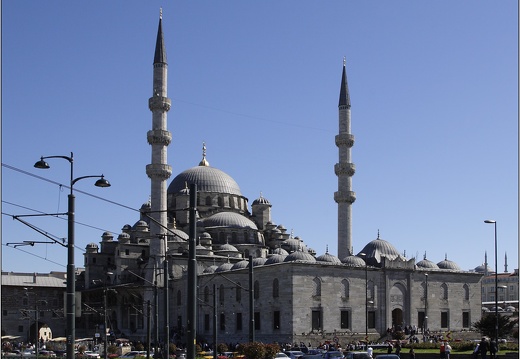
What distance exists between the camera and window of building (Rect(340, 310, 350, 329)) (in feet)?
183

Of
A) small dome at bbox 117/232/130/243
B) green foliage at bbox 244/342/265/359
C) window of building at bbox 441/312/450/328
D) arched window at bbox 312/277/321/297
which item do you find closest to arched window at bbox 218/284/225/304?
arched window at bbox 312/277/321/297

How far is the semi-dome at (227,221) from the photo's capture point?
240 ft

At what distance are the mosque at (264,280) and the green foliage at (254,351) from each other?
52.8ft

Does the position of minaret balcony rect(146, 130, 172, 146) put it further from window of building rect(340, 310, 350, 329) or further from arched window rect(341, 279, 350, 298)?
window of building rect(340, 310, 350, 329)

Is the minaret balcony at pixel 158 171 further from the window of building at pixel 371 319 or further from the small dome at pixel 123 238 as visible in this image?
the window of building at pixel 371 319

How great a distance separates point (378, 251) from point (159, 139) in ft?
62.7

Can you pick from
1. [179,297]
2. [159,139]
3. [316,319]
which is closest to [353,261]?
[316,319]

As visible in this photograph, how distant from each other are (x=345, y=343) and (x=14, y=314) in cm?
3436

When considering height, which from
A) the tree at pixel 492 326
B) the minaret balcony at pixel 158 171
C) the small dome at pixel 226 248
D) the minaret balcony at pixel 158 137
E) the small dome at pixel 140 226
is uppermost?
the minaret balcony at pixel 158 137

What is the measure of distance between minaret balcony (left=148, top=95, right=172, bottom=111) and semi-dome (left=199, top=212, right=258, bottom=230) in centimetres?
1531

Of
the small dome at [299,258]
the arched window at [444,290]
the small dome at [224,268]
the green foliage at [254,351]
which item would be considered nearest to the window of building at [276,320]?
the small dome at [299,258]

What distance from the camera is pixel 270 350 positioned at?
30.7 meters

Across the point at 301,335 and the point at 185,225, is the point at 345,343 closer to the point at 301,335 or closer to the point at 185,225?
the point at 301,335

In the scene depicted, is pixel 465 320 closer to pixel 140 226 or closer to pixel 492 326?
pixel 492 326
